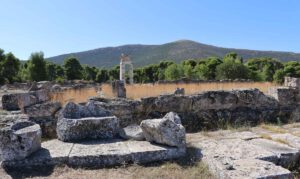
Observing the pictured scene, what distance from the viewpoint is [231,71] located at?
1658 inches

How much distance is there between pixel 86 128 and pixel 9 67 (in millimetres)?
47646

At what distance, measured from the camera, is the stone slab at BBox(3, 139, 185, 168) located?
476 cm

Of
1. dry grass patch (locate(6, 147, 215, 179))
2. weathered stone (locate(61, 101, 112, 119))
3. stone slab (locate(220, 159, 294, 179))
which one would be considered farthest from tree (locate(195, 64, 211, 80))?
stone slab (locate(220, 159, 294, 179))

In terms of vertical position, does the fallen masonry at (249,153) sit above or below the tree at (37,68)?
below

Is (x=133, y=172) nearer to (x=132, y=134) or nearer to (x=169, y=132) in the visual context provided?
(x=169, y=132)

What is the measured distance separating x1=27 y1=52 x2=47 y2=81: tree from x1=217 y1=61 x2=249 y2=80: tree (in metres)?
26.7

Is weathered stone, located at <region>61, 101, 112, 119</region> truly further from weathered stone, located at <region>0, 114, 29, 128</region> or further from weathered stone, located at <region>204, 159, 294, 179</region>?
weathered stone, located at <region>204, 159, 294, 179</region>

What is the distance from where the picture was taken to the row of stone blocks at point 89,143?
4727 mm

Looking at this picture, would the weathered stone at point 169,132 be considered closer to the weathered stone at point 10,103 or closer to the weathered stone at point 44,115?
the weathered stone at point 44,115

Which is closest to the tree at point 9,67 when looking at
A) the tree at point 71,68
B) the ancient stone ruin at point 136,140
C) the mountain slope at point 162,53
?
the tree at point 71,68

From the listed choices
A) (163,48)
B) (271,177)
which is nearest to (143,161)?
(271,177)

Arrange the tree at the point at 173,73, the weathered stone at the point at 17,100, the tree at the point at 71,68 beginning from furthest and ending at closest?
the tree at the point at 71,68 < the tree at the point at 173,73 < the weathered stone at the point at 17,100

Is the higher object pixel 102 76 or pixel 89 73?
pixel 89 73

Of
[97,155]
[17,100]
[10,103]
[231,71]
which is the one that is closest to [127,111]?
A: [97,155]
